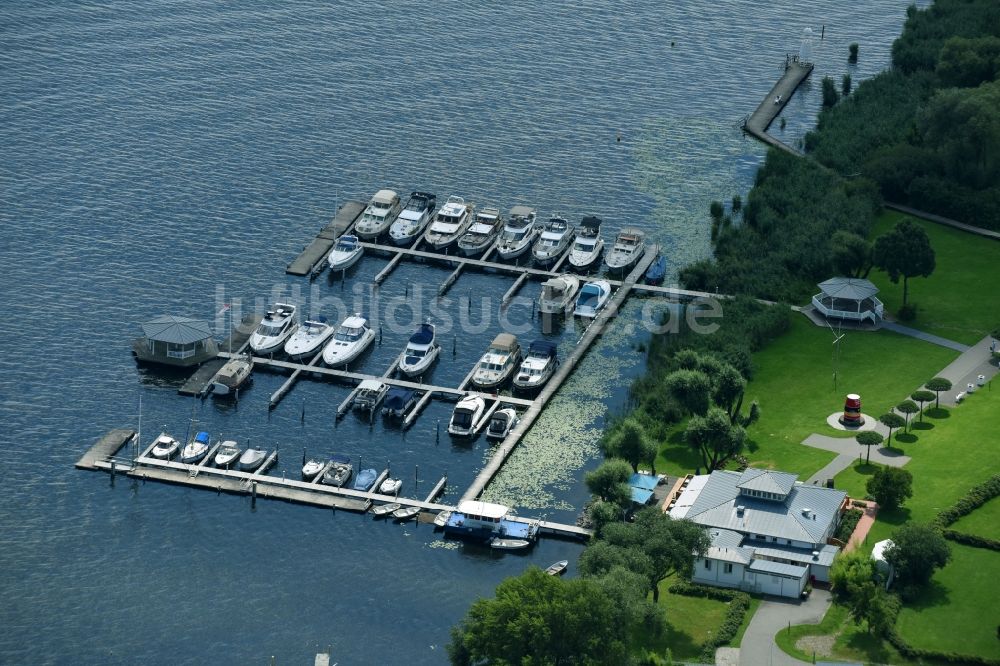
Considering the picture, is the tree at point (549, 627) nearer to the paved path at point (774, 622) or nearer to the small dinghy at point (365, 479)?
the paved path at point (774, 622)

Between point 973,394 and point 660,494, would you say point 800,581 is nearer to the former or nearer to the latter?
point 660,494

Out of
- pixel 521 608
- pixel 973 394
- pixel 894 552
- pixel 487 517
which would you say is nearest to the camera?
pixel 521 608

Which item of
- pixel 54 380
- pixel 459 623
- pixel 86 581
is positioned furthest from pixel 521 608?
pixel 54 380

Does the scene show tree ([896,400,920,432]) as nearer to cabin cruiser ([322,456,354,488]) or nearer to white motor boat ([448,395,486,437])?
white motor boat ([448,395,486,437])

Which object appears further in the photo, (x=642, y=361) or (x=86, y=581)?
(x=642, y=361)

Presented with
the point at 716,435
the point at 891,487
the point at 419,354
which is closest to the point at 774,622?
the point at 891,487
